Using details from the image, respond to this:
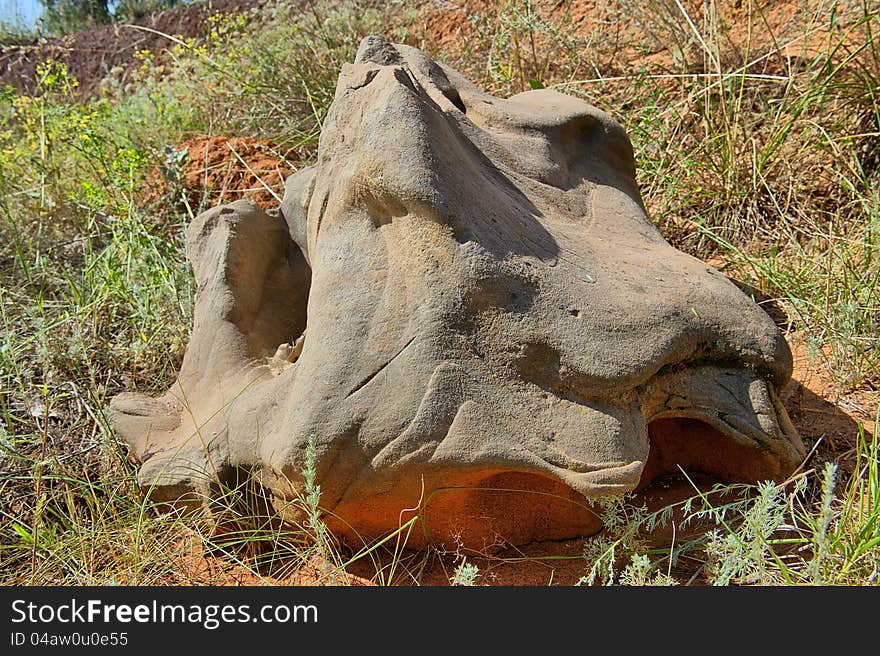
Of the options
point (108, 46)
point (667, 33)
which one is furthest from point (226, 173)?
point (108, 46)

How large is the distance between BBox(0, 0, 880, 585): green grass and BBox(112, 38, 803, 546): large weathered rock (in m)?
0.12

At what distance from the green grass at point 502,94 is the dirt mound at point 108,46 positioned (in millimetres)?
3012

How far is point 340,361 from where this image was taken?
1.71 meters

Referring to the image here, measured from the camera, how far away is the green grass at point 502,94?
1.80 metres

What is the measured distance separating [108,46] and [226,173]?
5.43m

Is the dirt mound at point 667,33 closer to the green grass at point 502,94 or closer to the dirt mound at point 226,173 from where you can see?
the green grass at point 502,94

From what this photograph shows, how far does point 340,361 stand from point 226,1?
7.06m

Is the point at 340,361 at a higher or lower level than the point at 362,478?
higher

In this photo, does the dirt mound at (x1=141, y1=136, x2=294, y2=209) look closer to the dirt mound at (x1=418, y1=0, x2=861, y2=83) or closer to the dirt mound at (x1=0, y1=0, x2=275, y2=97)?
the dirt mound at (x1=418, y1=0, x2=861, y2=83)

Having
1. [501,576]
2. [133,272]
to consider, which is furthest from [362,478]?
[133,272]

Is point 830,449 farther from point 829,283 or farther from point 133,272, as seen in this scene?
point 133,272

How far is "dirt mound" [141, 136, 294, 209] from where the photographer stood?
12.7 feet

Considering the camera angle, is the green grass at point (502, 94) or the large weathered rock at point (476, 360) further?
the green grass at point (502, 94)

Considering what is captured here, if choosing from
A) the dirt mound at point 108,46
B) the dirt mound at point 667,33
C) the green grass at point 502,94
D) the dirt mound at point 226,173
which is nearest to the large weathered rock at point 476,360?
the green grass at point 502,94
